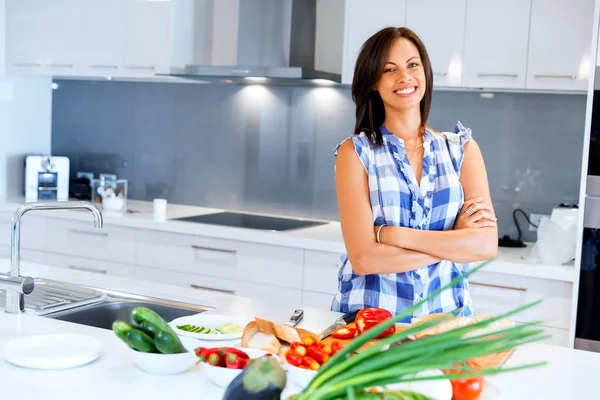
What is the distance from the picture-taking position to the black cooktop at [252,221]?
3.65m

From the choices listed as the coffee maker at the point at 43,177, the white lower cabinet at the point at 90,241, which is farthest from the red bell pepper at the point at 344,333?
the coffee maker at the point at 43,177

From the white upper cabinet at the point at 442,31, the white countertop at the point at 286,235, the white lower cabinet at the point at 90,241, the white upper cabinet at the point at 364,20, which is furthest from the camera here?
the white lower cabinet at the point at 90,241

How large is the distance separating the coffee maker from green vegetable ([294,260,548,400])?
388 cm

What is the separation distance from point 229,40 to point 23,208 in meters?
2.06

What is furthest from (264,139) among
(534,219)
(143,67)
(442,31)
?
(534,219)

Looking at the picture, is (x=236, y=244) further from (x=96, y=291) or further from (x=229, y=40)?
(x=96, y=291)

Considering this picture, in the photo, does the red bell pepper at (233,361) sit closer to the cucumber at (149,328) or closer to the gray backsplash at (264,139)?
the cucumber at (149,328)

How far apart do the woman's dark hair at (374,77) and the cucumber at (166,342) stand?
0.90m

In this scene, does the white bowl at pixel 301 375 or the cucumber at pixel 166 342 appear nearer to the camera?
the white bowl at pixel 301 375

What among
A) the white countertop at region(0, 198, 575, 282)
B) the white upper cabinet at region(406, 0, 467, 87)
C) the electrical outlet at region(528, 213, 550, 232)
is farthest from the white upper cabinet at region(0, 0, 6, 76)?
the electrical outlet at region(528, 213, 550, 232)

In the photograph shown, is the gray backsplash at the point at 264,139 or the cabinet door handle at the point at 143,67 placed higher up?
the cabinet door handle at the point at 143,67

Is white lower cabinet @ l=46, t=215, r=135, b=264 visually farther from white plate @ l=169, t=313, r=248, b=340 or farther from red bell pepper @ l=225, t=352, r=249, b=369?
red bell pepper @ l=225, t=352, r=249, b=369

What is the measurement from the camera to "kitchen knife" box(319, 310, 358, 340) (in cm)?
169

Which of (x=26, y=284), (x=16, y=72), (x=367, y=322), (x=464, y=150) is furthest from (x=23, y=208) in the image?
(x=16, y=72)
